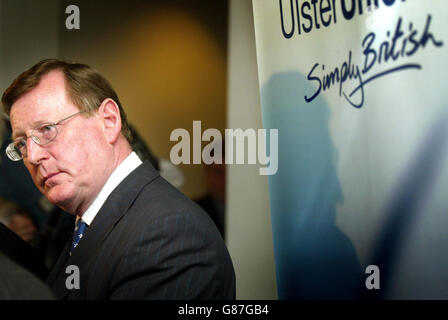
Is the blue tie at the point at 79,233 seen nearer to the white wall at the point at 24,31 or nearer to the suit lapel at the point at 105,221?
the suit lapel at the point at 105,221

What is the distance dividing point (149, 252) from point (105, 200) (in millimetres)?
292

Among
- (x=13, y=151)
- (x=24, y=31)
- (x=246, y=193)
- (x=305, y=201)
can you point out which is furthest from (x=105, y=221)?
(x=24, y=31)

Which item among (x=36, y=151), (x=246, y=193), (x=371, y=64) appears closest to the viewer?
(x=36, y=151)

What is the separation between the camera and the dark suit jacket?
1.03m

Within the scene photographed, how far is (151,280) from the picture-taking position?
102 cm

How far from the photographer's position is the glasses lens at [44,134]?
52.0 inches

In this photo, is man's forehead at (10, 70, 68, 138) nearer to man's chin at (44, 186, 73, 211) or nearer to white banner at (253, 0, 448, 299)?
man's chin at (44, 186, 73, 211)

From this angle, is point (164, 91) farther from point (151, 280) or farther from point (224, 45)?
point (151, 280)

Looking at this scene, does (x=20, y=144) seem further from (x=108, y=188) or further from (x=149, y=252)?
(x=149, y=252)

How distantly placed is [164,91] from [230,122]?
589 mm

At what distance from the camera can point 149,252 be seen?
3.44 feet

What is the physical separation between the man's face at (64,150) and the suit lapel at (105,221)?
0.10 metres

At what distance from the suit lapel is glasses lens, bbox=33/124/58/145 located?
9.9 inches
